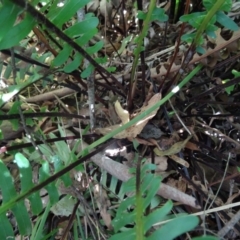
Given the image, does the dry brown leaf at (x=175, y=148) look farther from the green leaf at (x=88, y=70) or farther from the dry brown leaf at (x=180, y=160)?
the green leaf at (x=88, y=70)

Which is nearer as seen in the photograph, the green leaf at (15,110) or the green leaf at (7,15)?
the green leaf at (7,15)

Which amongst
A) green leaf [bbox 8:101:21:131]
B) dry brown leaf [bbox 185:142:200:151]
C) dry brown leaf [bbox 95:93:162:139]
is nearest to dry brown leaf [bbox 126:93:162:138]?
dry brown leaf [bbox 95:93:162:139]

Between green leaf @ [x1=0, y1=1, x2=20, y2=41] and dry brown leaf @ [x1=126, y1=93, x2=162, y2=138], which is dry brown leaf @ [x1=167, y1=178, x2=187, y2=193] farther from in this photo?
green leaf @ [x1=0, y1=1, x2=20, y2=41]

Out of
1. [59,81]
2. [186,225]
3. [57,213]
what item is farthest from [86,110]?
[186,225]

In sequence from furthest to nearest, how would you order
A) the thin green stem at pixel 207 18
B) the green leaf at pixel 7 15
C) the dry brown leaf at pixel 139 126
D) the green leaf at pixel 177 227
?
the dry brown leaf at pixel 139 126, the thin green stem at pixel 207 18, the green leaf at pixel 7 15, the green leaf at pixel 177 227

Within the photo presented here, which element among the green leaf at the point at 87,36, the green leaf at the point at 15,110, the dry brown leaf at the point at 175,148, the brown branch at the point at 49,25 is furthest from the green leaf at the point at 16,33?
the dry brown leaf at the point at 175,148

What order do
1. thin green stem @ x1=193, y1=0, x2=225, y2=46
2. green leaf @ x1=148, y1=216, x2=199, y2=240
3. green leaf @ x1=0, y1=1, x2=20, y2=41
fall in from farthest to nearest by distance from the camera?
1. thin green stem @ x1=193, y1=0, x2=225, y2=46
2. green leaf @ x1=0, y1=1, x2=20, y2=41
3. green leaf @ x1=148, y1=216, x2=199, y2=240

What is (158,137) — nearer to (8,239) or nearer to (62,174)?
(62,174)
